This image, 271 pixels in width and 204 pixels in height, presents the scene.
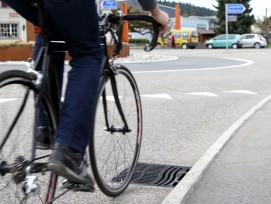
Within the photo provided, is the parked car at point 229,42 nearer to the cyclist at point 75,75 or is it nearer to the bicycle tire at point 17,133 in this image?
the cyclist at point 75,75

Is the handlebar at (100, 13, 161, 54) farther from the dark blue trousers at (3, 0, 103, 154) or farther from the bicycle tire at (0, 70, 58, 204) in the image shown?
the bicycle tire at (0, 70, 58, 204)

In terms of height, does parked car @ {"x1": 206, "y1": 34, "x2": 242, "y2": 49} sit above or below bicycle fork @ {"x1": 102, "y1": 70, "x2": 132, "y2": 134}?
above

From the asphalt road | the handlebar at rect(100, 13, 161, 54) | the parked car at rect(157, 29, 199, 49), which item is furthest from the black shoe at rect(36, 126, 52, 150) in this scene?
the parked car at rect(157, 29, 199, 49)

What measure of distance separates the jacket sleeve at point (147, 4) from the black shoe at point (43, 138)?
32.5 inches

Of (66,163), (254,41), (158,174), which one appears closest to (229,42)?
(254,41)

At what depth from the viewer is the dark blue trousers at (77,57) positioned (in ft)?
7.88

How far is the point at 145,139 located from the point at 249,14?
6600cm

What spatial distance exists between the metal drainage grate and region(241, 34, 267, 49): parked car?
160ft

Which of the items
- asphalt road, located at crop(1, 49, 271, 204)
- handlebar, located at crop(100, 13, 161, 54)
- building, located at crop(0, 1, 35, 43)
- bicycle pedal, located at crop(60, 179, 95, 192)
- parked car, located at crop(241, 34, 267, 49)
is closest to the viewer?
bicycle pedal, located at crop(60, 179, 95, 192)

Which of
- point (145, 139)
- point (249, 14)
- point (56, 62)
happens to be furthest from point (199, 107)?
point (249, 14)

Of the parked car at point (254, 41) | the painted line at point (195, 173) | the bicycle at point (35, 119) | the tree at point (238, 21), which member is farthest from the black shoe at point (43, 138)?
the tree at point (238, 21)

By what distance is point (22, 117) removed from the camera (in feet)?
8.30

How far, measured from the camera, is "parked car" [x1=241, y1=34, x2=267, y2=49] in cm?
5169

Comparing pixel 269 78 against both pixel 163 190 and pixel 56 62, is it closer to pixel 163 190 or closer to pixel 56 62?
pixel 163 190
